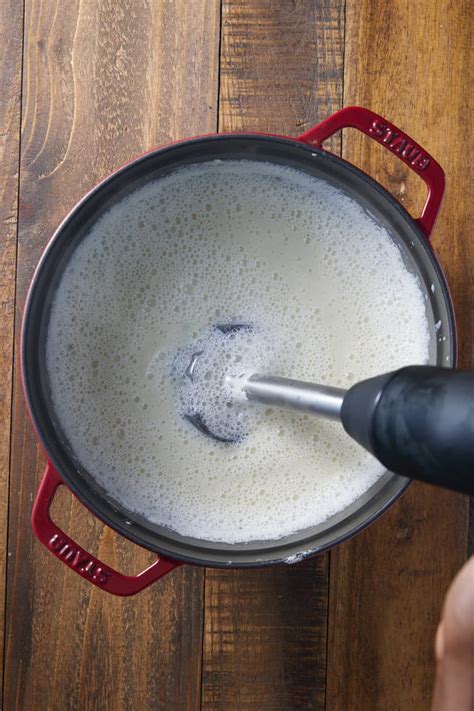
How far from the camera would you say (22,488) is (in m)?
0.76

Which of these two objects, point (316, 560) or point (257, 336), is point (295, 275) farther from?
point (316, 560)

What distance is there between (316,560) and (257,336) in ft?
0.82

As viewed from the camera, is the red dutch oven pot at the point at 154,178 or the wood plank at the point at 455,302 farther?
the wood plank at the point at 455,302

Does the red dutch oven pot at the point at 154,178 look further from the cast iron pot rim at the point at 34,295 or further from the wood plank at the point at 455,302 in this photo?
the wood plank at the point at 455,302

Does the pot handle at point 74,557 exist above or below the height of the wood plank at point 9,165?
below

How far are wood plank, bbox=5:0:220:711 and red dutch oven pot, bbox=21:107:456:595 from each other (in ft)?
0.37

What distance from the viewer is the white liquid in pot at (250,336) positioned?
693 mm

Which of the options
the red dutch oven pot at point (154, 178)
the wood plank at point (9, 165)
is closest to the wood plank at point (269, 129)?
the red dutch oven pot at point (154, 178)

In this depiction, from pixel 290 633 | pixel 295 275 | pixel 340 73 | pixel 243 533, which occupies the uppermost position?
pixel 340 73

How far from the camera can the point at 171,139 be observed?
0.76 metres

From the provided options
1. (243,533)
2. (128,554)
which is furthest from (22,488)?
(243,533)

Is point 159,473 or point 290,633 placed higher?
point 159,473

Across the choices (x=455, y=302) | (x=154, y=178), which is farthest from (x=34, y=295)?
(x=455, y=302)

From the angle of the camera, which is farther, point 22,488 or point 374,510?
point 22,488
